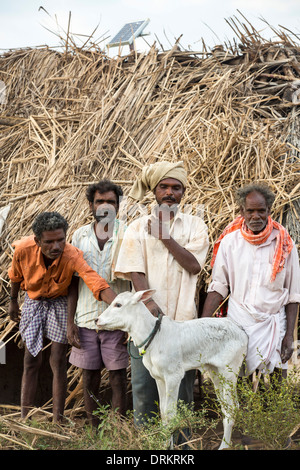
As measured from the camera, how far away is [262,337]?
3.26 metres

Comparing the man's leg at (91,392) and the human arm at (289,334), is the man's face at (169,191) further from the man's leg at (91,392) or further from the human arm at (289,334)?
the man's leg at (91,392)

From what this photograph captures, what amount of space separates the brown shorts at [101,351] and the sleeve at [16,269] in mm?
585

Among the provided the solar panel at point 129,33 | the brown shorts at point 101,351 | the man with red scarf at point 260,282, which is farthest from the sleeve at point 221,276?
the solar panel at point 129,33

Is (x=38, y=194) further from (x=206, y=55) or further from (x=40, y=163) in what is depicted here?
(x=206, y=55)

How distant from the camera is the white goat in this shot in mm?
3010

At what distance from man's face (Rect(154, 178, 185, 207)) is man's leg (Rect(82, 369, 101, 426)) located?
122cm

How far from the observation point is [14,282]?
393 centimetres

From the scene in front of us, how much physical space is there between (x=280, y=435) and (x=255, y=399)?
0.23 m

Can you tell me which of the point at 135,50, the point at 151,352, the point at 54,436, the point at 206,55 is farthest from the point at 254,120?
the point at 54,436

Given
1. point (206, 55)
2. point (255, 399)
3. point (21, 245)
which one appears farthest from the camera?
point (206, 55)

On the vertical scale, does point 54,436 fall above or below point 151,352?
below

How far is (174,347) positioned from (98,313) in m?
0.86

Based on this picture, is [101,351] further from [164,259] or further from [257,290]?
[257,290]

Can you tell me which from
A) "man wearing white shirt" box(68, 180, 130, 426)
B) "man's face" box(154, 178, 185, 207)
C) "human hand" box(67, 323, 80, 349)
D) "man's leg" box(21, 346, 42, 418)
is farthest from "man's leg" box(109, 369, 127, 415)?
"man's face" box(154, 178, 185, 207)
